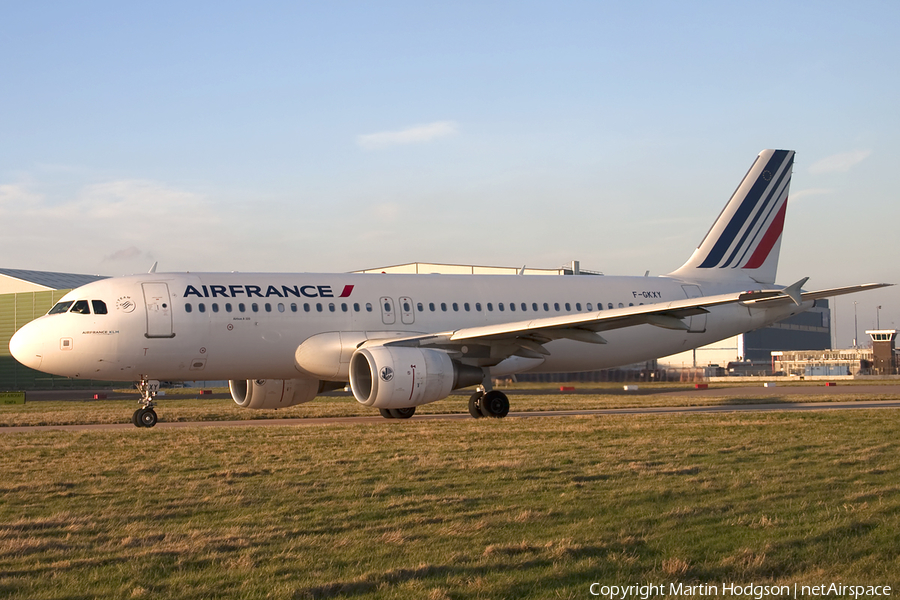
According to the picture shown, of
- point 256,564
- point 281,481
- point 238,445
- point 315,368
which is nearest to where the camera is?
point 256,564

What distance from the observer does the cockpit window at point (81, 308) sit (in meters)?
21.4

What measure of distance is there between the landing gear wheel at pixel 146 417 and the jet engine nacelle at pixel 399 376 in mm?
4849

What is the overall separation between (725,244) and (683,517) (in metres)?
22.0

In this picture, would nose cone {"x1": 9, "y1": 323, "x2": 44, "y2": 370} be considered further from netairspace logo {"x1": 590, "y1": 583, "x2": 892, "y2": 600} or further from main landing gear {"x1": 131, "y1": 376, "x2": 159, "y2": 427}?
netairspace logo {"x1": 590, "y1": 583, "x2": 892, "y2": 600}

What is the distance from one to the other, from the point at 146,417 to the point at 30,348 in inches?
123

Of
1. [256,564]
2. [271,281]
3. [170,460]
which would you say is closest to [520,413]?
[271,281]

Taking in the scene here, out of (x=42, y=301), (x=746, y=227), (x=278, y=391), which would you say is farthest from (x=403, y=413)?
(x=42, y=301)

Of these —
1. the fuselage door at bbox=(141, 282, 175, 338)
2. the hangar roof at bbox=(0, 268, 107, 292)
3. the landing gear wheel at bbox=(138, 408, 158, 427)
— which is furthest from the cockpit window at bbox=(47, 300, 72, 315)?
the hangar roof at bbox=(0, 268, 107, 292)

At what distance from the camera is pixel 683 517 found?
8500 mm

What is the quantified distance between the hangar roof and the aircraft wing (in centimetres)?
5042

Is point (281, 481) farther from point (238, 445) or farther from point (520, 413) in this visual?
point (520, 413)

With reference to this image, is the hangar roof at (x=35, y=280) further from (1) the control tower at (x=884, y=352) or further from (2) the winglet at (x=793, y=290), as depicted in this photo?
(1) the control tower at (x=884, y=352)

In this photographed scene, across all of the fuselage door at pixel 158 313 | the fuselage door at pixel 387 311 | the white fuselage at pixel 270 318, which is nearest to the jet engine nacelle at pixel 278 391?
the white fuselage at pixel 270 318

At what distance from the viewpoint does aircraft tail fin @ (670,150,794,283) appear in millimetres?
29047
